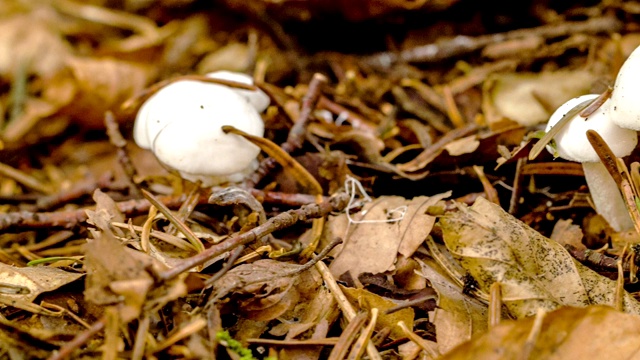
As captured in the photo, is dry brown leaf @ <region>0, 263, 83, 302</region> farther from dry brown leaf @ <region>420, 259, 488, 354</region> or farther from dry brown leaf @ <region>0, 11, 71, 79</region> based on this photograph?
dry brown leaf @ <region>0, 11, 71, 79</region>

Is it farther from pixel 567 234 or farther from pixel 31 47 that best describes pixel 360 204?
pixel 31 47

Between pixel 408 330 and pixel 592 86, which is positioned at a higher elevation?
pixel 592 86

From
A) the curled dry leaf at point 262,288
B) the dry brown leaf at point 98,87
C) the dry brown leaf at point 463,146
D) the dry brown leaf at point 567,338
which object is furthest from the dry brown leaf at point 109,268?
the dry brown leaf at point 98,87

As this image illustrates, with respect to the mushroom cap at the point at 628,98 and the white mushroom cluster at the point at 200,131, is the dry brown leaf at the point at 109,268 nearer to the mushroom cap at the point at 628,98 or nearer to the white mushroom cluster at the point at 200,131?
the white mushroom cluster at the point at 200,131

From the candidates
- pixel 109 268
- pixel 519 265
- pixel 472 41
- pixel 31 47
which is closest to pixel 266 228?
pixel 109 268

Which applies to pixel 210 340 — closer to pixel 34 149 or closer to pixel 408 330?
pixel 408 330

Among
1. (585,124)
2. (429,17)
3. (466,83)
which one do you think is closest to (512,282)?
(585,124)

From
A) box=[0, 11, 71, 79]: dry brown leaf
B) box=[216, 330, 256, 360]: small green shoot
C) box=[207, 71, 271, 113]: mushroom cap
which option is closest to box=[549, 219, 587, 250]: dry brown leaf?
box=[216, 330, 256, 360]: small green shoot
